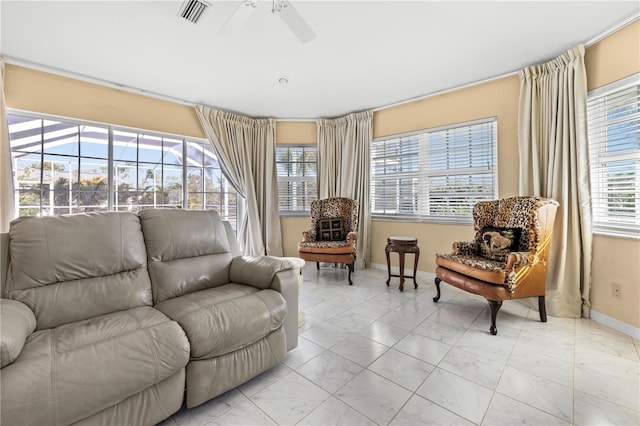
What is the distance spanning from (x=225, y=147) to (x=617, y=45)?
4.42 m

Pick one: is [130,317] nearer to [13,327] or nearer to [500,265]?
[13,327]

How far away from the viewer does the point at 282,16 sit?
178 centimetres

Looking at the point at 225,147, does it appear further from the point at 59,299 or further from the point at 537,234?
the point at 537,234

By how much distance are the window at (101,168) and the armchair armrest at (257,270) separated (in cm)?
241

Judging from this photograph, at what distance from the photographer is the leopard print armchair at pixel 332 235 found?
3612 millimetres

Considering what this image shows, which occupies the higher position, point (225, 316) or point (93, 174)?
point (93, 174)

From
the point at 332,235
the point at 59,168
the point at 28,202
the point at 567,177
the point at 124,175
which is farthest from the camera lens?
the point at 332,235

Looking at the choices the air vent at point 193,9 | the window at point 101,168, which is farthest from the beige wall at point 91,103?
the air vent at point 193,9

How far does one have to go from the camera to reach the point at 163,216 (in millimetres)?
1981

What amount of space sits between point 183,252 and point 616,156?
3580 mm

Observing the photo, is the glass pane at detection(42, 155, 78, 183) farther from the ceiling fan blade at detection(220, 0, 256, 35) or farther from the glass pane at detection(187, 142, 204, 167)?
the ceiling fan blade at detection(220, 0, 256, 35)

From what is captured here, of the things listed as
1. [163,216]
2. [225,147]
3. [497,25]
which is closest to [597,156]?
[497,25]

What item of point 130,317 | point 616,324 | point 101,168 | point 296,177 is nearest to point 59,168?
point 101,168

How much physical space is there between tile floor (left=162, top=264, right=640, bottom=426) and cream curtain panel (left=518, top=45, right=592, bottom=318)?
279 millimetres
